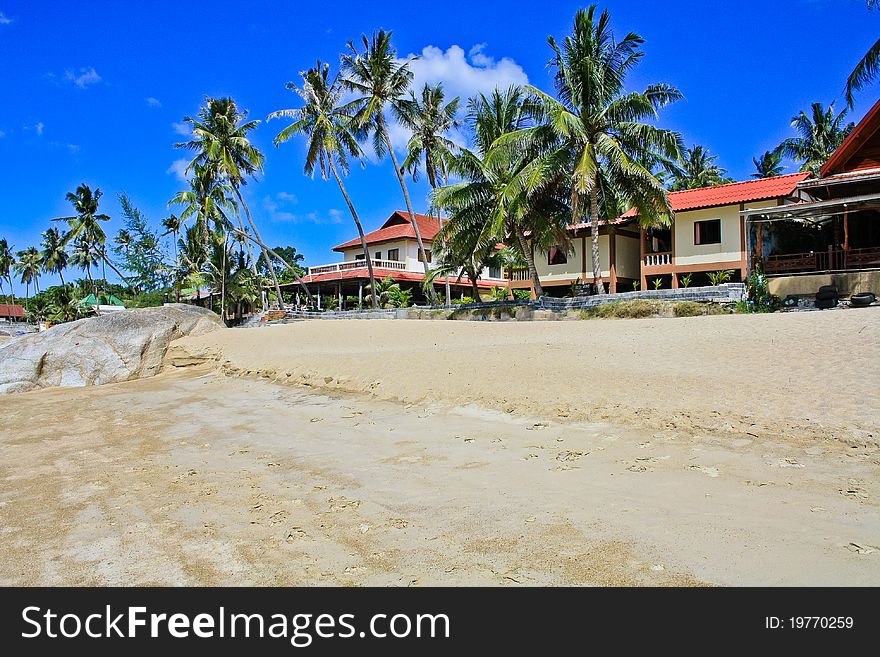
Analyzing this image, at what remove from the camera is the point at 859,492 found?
4836 millimetres

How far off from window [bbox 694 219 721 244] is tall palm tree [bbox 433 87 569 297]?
6299 mm

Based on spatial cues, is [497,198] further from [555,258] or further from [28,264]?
[28,264]

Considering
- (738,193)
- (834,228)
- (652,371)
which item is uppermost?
(738,193)

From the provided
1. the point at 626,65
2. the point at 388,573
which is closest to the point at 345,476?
the point at 388,573

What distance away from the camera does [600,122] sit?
66.0ft

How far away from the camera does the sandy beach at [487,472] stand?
12.7ft

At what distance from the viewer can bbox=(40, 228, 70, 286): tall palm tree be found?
61.8 meters

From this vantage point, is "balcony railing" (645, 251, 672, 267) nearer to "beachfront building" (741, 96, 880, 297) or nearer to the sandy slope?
"beachfront building" (741, 96, 880, 297)

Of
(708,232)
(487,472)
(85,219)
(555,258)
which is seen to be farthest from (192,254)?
(487,472)

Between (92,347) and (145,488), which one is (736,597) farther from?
(92,347)

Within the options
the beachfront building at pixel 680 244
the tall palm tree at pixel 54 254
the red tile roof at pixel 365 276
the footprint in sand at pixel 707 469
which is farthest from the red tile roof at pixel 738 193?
the tall palm tree at pixel 54 254

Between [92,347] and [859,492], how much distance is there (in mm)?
18033

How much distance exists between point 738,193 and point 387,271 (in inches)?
798

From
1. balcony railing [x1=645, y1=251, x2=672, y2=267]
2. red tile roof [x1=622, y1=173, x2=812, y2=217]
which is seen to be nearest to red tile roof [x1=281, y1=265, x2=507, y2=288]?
balcony railing [x1=645, y1=251, x2=672, y2=267]
